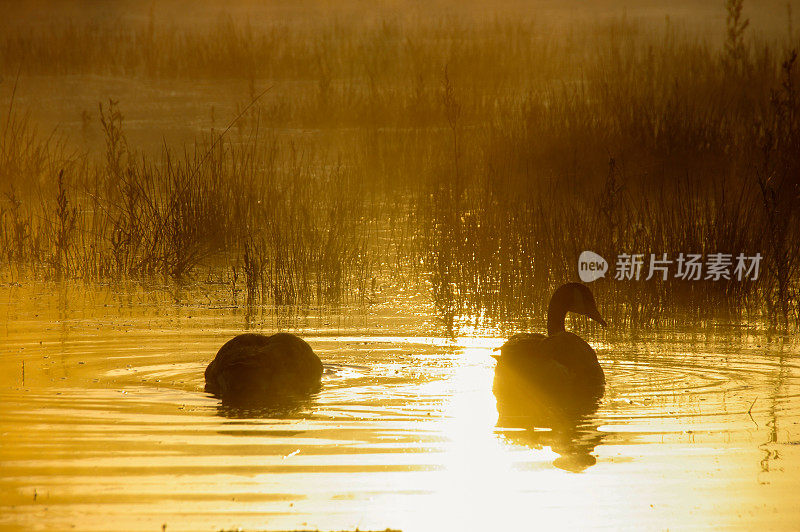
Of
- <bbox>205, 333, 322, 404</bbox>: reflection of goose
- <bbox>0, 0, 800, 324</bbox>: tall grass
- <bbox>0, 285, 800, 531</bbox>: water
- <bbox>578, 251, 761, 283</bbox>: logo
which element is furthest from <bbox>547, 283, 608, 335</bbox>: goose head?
<bbox>578, 251, 761, 283</bbox>: logo

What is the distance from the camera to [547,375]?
25.8 feet

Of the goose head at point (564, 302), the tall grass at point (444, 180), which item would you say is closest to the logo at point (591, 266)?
the tall grass at point (444, 180)

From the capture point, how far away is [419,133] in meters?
19.7

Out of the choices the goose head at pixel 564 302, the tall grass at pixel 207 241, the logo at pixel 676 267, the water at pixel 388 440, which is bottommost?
the water at pixel 388 440

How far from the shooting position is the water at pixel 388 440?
5.08 m

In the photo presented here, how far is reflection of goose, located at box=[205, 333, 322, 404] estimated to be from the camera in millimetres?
7582

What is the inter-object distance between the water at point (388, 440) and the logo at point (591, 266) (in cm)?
151

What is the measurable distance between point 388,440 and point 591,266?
18.6 feet

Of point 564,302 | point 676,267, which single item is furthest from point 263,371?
point 676,267

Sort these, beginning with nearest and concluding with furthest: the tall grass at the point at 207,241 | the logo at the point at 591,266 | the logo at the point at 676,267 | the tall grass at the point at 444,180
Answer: the logo at the point at 676,267, the logo at the point at 591,266, the tall grass at the point at 444,180, the tall grass at the point at 207,241

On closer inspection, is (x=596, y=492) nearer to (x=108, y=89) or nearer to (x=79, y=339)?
(x=79, y=339)

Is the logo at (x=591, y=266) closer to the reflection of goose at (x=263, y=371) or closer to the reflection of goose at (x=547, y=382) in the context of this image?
the reflection of goose at (x=547, y=382)

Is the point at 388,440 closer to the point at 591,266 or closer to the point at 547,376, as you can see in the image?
the point at 547,376

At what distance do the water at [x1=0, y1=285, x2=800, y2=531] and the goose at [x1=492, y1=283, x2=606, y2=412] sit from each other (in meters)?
0.17
